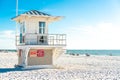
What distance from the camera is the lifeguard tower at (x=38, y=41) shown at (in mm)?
21000

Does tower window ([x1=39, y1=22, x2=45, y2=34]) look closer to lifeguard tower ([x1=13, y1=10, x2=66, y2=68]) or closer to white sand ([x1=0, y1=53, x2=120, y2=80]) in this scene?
lifeguard tower ([x1=13, y1=10, x2=66, y2=68])

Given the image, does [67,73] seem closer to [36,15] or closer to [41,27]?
[41,27]

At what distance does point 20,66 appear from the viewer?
22125 millimetres

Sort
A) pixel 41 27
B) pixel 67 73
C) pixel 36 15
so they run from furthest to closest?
pixel 41 27, pixel 36 15, pixel 67 73

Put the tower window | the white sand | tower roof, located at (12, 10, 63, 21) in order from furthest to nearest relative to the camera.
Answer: the tower window → tower roof, located at (12, 10, 63, 21) → the white sand

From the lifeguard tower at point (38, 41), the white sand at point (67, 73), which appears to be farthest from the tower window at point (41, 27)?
the white sand at point (67, 73)

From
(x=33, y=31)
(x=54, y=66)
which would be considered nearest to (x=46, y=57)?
(x=54, y=66)

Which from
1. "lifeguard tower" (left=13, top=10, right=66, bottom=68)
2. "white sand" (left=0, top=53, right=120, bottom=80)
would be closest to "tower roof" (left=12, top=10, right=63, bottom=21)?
"lifeguard tower" (left=13, top=10, right=66, bottom=68)

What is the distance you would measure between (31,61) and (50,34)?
2558 mm

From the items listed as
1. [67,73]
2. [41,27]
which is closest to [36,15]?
[41,27]

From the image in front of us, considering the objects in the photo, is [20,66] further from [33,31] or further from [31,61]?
[33,31]

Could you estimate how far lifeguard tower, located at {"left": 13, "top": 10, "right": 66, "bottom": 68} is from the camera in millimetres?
21000

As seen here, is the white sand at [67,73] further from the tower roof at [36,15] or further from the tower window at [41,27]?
the tower roof at [36,15]

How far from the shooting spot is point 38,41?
69.8 feet
